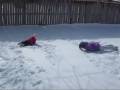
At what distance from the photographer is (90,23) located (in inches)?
479

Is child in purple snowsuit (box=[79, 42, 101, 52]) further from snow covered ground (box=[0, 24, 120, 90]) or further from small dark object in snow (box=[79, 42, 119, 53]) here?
snow covered ground (box=[0, 24, 120, 90])

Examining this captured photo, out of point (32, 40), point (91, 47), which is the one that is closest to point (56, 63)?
point (91, 47)

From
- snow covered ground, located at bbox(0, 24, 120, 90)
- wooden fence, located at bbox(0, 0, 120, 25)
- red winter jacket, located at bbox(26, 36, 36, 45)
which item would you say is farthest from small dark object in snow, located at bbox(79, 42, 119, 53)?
wooden fence, located at bbox(0, 0, 120, 25)

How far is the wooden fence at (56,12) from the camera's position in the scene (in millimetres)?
11039

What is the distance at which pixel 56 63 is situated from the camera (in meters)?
6.77

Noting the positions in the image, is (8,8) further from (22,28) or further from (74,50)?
(74,50)

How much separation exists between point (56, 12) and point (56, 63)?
5196 mm

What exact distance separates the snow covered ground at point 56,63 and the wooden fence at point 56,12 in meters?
0.99

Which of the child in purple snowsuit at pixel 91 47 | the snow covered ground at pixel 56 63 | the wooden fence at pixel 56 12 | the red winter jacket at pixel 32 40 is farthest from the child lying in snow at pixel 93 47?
the wooden fence at pixel 56 12

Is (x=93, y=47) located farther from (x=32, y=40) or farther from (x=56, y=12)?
(x=56, y=12)

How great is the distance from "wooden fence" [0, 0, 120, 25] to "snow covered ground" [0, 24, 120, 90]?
0.99 metres

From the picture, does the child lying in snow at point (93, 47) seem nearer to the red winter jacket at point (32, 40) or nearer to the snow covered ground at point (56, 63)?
the snow covered ground at point (56, 63)

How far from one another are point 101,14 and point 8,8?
13.8 ft

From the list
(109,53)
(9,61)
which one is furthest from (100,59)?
(9,61)
